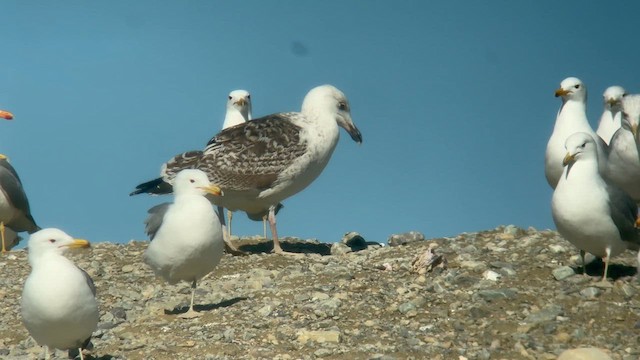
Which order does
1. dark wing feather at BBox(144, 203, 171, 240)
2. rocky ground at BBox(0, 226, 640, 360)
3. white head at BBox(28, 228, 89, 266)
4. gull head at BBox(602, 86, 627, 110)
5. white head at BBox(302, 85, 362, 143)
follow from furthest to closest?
gull head at BBox(602, 86, 627, 110) → white head at BBox(302, 85, 362, 143) → dark wing feather at BBox(144, 203, 171, 240) → rocky ground at BBox(0, 226, 640, 360) → white head at BBox(28, 228, 89, 266)

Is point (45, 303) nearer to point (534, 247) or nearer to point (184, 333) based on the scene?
point (184, 333)

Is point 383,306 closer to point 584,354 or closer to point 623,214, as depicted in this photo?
point 584,354

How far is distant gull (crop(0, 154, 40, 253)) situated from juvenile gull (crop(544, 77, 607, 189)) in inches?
304

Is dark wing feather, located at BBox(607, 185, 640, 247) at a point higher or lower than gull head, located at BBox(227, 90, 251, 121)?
lower

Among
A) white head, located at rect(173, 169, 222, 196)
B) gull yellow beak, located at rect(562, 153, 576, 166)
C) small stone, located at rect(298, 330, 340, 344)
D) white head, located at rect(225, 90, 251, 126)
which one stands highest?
A: white head, located at rect(225, 90, 251, 126)

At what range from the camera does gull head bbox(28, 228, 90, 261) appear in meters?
10.8

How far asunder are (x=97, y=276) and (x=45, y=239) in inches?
157

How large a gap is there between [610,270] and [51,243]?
5.79 meters

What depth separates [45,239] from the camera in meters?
10.8

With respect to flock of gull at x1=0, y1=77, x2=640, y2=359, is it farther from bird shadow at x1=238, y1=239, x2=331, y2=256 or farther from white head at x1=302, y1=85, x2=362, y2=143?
bird shadow at x1=238, y1=239, x2=331, y2=256

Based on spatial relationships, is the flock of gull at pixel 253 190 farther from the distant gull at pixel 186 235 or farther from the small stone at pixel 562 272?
the small stone at pixel 562 272

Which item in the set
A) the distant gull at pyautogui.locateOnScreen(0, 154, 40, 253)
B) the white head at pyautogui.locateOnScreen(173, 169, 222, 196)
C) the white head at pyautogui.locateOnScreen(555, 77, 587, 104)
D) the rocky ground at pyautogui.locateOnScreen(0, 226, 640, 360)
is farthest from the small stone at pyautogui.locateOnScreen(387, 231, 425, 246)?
the distant gull at pyautogui.locateOnScreen(0, 154, 40, 253)

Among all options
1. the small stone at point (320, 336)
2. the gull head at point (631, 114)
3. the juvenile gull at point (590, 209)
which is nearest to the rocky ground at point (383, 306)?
the small stone at point (320, 336)

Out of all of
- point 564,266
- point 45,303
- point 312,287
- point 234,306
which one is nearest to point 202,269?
point 234,306
